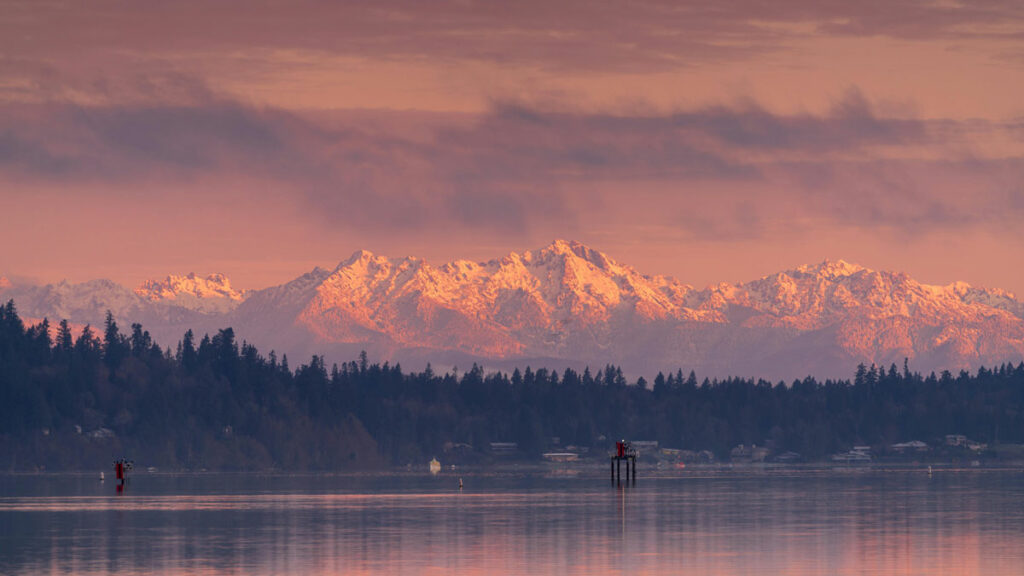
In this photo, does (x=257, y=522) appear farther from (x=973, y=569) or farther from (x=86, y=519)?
(x=973, y=569)

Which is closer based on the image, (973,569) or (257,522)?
(973,569)

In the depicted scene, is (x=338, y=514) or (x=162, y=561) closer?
(x=162, y=561)

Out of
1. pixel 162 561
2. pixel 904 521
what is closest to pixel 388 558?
pixel 162 561

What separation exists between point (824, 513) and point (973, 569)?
6351cm

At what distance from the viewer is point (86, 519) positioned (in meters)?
182

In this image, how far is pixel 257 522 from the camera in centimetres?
17525

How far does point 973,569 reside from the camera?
120250mm

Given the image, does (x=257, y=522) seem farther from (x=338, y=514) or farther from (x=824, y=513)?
(x=824, y=513)

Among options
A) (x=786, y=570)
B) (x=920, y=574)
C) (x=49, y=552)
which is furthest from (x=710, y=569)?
(x=49, y=552)

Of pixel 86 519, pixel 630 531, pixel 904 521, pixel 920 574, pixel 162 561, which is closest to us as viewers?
pixel 920 574

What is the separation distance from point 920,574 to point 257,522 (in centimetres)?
7610

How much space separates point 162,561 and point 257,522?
45.7 metres

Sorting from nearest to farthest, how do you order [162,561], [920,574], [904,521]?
[920,574] → [162,561] → [904,521]

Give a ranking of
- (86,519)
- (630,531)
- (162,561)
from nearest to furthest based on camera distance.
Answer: (162,561), (630,531), (86,519)
